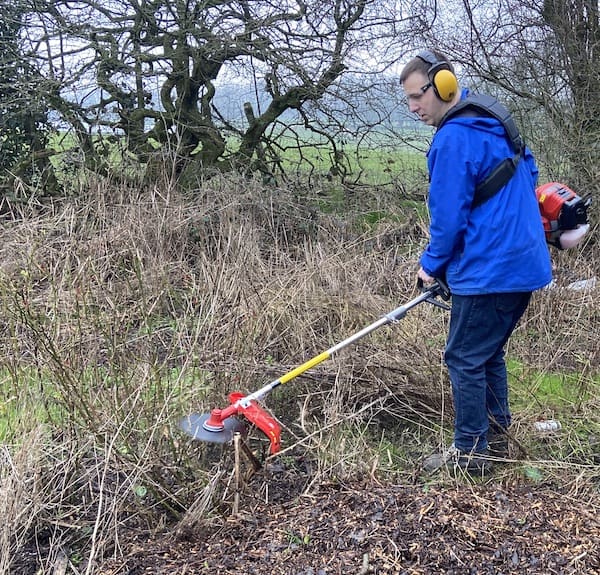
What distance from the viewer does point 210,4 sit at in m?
6.76

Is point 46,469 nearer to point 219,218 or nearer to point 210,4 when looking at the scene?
point 219,218

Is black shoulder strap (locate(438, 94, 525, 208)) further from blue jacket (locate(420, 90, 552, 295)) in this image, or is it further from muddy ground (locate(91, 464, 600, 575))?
muddy ground (locate(91, 464, 600, 575))

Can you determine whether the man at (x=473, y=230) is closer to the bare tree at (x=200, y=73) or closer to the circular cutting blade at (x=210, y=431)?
the circular cutting blade at (x=210, y=431)

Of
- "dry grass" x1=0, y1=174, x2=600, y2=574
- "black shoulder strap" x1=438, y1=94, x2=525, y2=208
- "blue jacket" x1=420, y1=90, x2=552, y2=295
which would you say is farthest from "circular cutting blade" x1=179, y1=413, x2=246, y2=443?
"black shoulder strap" x1=438, y1=94, x2=525, y2=208

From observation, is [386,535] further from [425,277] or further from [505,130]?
[505,130]

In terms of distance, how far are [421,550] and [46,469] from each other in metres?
1.60

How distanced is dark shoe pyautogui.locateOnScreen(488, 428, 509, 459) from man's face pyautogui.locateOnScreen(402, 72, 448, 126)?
1537 millimetres

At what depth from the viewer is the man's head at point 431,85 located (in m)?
2.85

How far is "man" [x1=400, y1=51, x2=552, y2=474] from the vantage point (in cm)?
279

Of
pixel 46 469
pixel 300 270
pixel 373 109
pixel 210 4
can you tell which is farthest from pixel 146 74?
pixel 46 469

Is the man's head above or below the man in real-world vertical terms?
above

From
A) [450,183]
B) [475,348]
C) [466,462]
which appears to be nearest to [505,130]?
[450,183]

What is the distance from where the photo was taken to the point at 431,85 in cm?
288

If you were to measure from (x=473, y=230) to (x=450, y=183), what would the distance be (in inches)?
9.5
